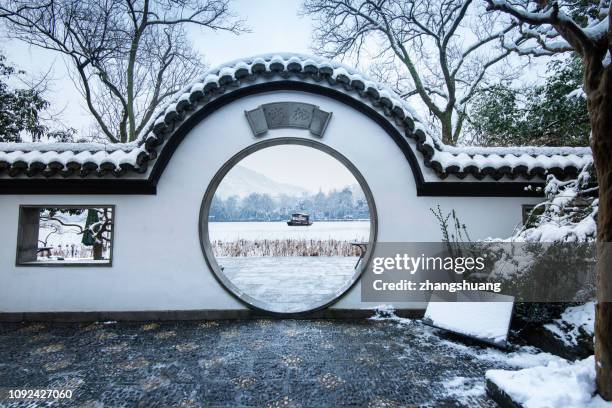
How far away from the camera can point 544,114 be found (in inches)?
338

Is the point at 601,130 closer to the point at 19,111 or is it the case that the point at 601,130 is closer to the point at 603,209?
the point at 603,209

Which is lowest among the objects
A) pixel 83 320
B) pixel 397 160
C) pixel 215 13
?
pixel 83 320

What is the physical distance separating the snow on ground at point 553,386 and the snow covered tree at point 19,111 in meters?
13.4

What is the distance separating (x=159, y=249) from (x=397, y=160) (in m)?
4.15

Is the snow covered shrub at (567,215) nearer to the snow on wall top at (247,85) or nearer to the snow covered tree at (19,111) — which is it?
the snow on wall top at (247,85)

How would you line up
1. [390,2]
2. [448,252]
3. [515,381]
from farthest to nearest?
1. [390,2]
2. [448,252]
3. [515,381]

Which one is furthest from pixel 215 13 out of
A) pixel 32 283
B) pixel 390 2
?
pixel 32 283

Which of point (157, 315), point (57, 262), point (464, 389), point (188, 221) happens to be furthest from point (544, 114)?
point (57, 262)

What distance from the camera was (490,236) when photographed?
554 centimetres

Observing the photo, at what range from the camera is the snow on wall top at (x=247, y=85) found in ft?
16.9

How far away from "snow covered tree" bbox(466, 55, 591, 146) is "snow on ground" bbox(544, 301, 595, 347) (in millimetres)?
Result: 5553

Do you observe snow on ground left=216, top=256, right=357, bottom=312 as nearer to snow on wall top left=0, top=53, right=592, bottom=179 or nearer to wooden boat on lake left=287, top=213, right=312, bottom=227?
snow on wall top left=0, top=53, right=592, bottom=179

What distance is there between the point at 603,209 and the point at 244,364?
3.60 metres

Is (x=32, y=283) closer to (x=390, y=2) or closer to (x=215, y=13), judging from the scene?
(x=215, y=13)
